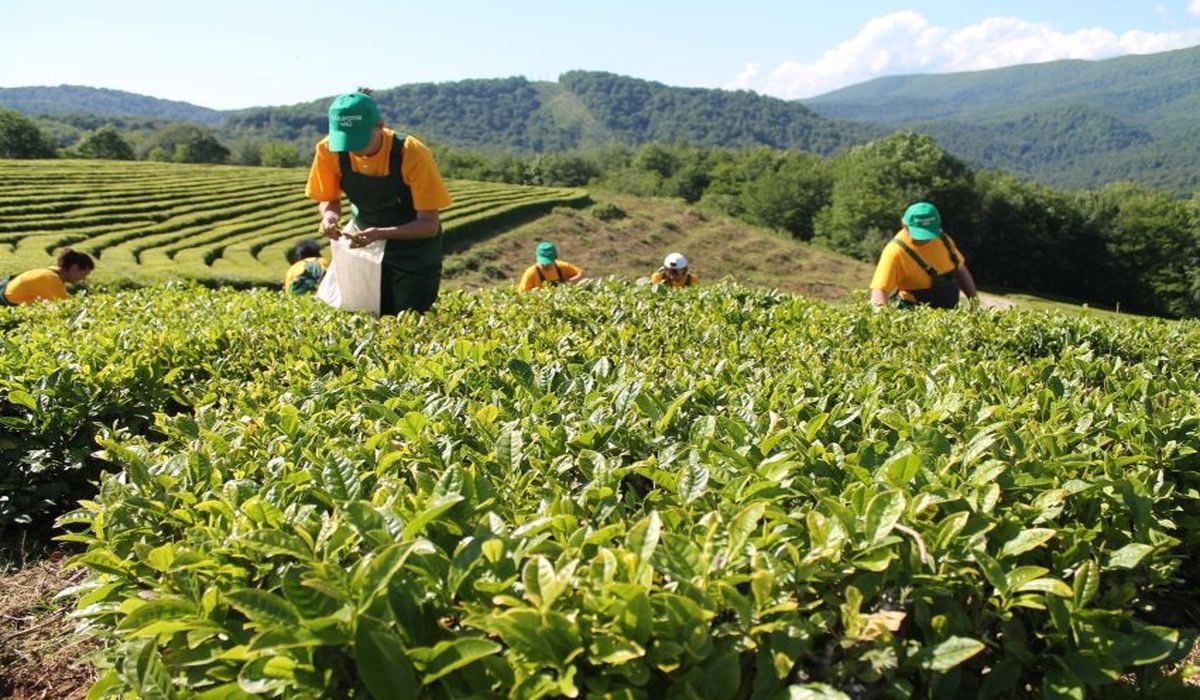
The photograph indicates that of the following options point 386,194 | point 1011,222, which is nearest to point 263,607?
point 386,194

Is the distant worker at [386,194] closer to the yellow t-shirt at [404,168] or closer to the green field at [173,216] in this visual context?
the yellow t-shirt at [404,168]

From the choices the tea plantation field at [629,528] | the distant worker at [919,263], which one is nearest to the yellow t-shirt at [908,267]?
the distant worker at [919,263]

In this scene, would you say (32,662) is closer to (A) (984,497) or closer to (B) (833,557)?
(B) (833,557)

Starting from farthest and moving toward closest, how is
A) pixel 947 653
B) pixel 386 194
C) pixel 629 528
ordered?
1. pixel 386 194
2. pixel 629 528
3. pixel 947 653

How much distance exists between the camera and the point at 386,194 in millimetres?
4711

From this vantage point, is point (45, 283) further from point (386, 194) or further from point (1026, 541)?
point (1026, 541)

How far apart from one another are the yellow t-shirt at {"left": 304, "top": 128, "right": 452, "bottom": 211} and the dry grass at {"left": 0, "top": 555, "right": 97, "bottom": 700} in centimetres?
242

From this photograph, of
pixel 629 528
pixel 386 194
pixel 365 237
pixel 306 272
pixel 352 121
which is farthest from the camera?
pixel 306 272

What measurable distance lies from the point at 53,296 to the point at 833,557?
760cm

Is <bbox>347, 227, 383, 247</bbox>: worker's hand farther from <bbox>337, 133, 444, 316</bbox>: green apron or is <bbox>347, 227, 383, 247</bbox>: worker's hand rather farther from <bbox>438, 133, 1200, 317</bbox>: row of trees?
<bbox>438, 133, 1200, 317</bbox>: row of trees

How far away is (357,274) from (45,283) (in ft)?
13.4

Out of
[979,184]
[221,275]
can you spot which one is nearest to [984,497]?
[221,275]

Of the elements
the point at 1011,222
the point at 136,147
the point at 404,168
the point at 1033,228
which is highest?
the point at 136,147

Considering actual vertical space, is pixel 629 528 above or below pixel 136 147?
below
